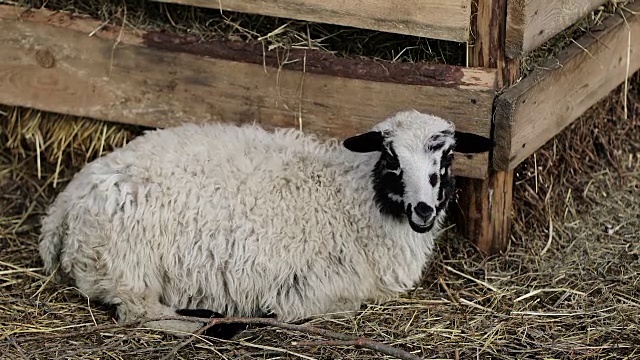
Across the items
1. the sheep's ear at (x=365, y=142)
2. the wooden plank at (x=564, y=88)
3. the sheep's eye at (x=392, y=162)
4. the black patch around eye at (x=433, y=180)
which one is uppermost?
the wooden plank at (x=564, y=88)

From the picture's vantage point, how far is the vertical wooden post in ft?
17.5

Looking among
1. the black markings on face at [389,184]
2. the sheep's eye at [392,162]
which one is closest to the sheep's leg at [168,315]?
the black markings on face at [389,184]

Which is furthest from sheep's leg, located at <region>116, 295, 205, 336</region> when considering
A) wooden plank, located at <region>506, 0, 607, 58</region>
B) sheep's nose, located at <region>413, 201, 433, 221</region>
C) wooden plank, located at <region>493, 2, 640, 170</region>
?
wooden plank, located at <region>506, 0, 607, 58</region>

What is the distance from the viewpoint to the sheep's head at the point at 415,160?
492 cm

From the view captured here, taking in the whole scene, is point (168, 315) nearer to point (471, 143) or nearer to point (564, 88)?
point (471, 143)

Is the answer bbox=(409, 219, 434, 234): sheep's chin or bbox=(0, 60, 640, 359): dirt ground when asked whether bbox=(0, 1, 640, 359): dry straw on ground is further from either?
bbox=(409, 219, 434, 234): sheep's chin

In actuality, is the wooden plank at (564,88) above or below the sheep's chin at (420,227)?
above

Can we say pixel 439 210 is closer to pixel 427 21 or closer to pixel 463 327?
pixel 463 327

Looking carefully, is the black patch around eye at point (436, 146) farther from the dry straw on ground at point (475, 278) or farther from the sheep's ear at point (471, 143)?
the dry straw on ground at point (475, 278)

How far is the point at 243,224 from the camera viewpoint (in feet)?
17.0

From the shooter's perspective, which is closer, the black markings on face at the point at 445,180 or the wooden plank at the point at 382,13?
the black markings on face at the point at 445,180

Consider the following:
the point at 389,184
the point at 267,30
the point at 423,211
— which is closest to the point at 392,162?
the point at 389,184

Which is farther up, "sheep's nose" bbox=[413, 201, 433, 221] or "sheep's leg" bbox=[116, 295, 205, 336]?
"sheep's nose" bbox=[413, 201, 433, 221]

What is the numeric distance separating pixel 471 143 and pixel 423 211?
54 centimetres
